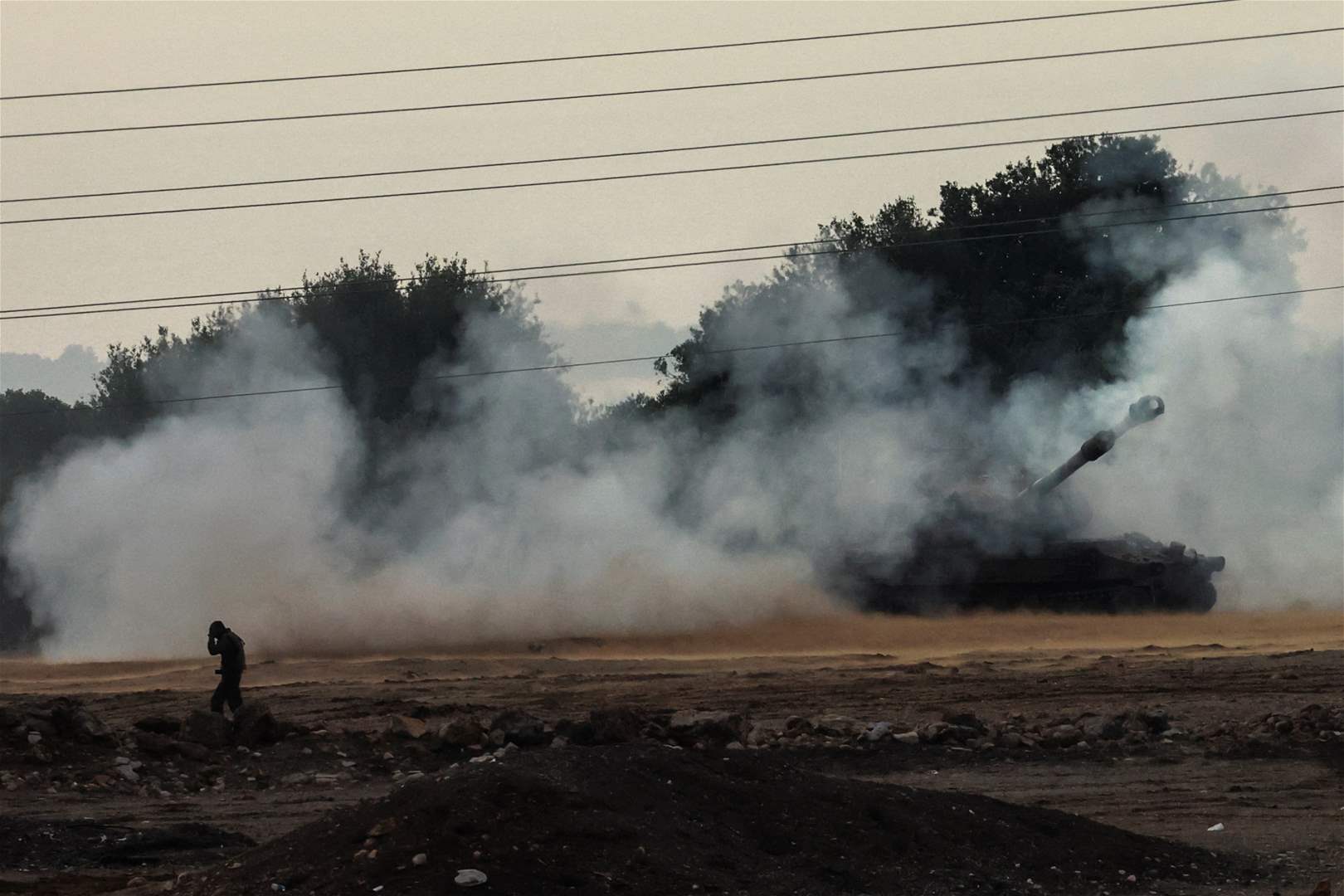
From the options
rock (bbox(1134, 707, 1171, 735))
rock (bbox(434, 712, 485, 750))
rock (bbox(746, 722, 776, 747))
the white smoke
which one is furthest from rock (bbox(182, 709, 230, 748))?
the white smoke

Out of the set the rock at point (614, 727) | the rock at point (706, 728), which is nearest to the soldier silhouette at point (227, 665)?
the rock at point (614, 727)

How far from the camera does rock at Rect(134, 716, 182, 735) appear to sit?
1802cm

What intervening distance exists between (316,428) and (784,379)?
33.8ft

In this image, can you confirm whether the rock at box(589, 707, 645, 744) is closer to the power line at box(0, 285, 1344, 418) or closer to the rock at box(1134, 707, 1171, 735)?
the rock at box(1134, 707, 1171, 735)

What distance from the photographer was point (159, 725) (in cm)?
1805

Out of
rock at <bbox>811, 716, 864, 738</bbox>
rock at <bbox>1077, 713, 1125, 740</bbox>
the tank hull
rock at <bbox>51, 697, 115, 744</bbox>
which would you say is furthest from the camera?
the tank hull

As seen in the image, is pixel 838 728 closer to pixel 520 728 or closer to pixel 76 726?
pixel 520 728

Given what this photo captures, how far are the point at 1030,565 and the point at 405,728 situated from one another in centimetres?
1677

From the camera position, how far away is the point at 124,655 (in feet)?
107

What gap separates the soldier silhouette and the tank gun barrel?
55.6 feet

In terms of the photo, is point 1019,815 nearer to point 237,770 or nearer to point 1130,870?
point 1130,870

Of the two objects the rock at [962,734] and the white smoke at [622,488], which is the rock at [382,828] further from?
the white smoke at [622,488]

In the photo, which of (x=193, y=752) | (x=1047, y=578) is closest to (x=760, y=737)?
(x=193, y=752)

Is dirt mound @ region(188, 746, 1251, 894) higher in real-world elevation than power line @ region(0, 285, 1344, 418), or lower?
lower
